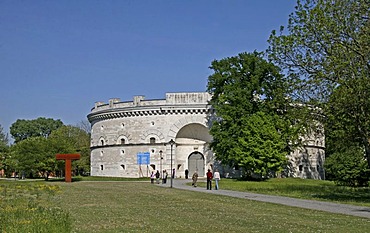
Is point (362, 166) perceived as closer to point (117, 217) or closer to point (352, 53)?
point (352, 53)

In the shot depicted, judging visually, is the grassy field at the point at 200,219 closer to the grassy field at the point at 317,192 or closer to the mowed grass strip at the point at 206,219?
the mowed grass strip at the point at 206,219

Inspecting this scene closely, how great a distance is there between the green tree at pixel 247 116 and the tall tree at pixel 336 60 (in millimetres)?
19498

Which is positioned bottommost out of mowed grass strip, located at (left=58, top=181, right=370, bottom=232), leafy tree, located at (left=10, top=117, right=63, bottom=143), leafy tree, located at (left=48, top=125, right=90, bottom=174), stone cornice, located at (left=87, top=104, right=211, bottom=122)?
mowed grass strip, located at (left=58, top=181, right=370, bottom=232)

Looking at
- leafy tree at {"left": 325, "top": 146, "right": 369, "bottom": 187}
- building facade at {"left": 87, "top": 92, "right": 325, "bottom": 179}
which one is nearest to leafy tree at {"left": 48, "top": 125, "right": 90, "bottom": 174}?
building facade at {"left": 87, "top": 92, "right": 325, "bottom": 179}

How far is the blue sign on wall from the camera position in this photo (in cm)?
6034

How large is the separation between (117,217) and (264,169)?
34.5 metres

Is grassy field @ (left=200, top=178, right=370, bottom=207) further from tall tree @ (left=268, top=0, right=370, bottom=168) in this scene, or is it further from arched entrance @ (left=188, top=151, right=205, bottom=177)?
arched entrance @ (left=188, top=151, right=205, bottom=177)

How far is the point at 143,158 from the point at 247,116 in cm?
1506

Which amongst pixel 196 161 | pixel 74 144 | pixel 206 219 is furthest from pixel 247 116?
pixel 74 144

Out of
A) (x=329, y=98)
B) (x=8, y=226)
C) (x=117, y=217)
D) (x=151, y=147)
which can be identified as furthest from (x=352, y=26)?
(x=151, y=147)

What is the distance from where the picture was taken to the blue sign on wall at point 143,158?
60.3 m

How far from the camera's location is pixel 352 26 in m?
25.7

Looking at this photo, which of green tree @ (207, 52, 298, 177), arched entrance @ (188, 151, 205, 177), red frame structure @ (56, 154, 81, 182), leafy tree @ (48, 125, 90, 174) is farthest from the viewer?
arched entrance @ (188, 151, 205, 177)

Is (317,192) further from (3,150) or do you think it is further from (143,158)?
(3,150)
